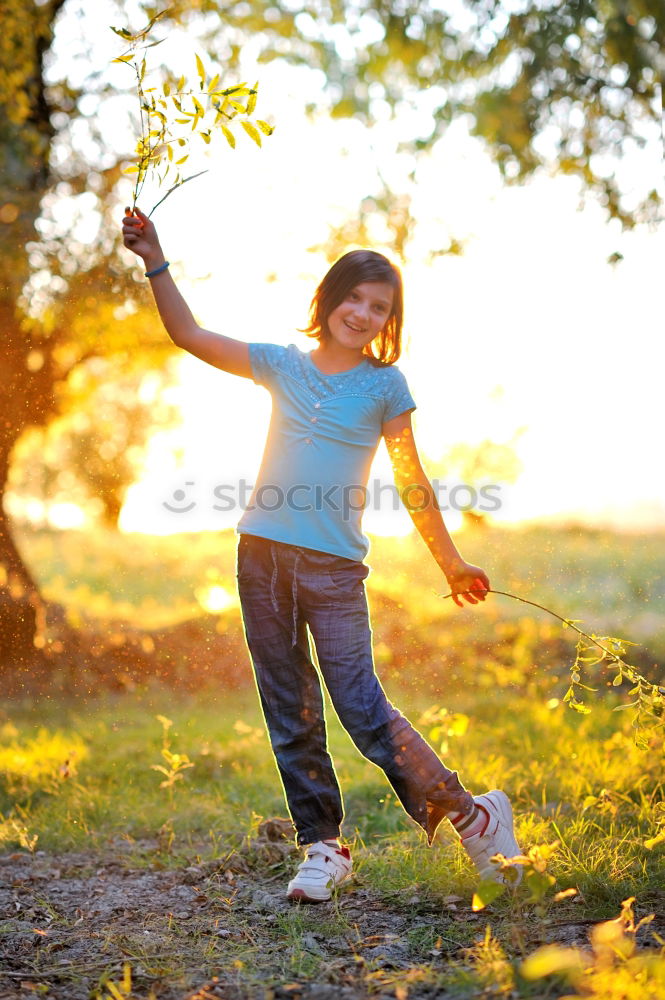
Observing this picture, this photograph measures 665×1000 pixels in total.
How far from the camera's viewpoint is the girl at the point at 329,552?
264 cm

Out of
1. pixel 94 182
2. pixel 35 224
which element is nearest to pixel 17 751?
pixel 35 224

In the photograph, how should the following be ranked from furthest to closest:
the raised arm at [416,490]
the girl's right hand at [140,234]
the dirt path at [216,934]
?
the raised arm at [416,490] < the girl's right hand at [140,234] < the dirt path at [216,934]

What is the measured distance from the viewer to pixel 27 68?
20.4 feet

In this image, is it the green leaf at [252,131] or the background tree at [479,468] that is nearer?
the green leaf at [252,131]

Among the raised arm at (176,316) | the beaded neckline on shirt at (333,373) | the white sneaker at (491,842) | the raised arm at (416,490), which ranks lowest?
the white sneaker at (491,842)

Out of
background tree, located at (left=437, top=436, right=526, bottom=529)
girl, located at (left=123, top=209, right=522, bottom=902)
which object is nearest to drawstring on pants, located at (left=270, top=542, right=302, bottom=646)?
girl, located at (left=123, top=209, right=522, bottom=902)

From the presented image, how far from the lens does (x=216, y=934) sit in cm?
245

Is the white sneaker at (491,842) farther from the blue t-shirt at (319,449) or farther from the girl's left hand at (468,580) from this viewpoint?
the blue t-shirt at (319,449)

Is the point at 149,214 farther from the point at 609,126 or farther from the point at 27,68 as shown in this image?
the point at 27,68

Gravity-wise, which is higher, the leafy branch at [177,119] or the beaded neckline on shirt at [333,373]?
the leafy branch at [177,119]

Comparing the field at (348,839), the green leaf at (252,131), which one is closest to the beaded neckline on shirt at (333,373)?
the green leaf at (252,131)

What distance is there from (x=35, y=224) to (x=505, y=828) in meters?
5.26

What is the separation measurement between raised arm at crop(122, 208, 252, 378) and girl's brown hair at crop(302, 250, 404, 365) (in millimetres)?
263

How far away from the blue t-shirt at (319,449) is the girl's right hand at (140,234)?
1.41 ft
